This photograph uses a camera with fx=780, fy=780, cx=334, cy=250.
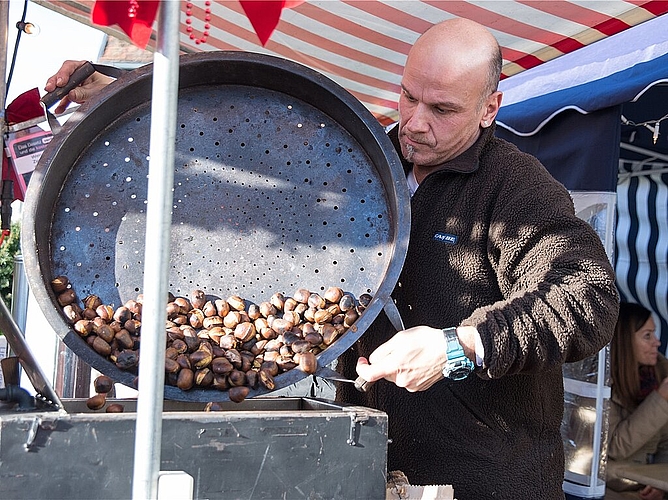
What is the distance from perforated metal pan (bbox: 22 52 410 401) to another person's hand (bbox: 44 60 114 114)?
9.1 inches

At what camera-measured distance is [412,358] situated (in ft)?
4.32

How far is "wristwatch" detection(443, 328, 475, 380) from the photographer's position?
134 cm

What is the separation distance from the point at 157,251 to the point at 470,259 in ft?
3.14

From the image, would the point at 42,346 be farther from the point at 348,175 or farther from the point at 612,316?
the point at 612,316

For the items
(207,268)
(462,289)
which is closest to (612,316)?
(462,289)

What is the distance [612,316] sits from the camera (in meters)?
1.47

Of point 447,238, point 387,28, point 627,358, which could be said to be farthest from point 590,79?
point 627,358

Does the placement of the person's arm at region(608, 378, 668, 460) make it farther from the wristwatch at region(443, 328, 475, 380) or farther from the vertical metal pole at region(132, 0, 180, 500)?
the vertical metal pole at region(132, 0, 180, 500)

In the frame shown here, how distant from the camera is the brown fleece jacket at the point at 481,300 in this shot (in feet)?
5.23

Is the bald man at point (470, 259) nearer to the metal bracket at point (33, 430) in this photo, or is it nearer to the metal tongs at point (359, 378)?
the metal tongs at point (359, 378)

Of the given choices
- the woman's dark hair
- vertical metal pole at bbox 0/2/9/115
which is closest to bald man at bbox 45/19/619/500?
vertical metal pole at bbox 0/2/9/115

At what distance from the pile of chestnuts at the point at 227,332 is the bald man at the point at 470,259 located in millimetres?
248

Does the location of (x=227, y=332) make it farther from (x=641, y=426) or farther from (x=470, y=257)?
(x=641, y=426)

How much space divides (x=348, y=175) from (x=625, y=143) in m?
2.93
